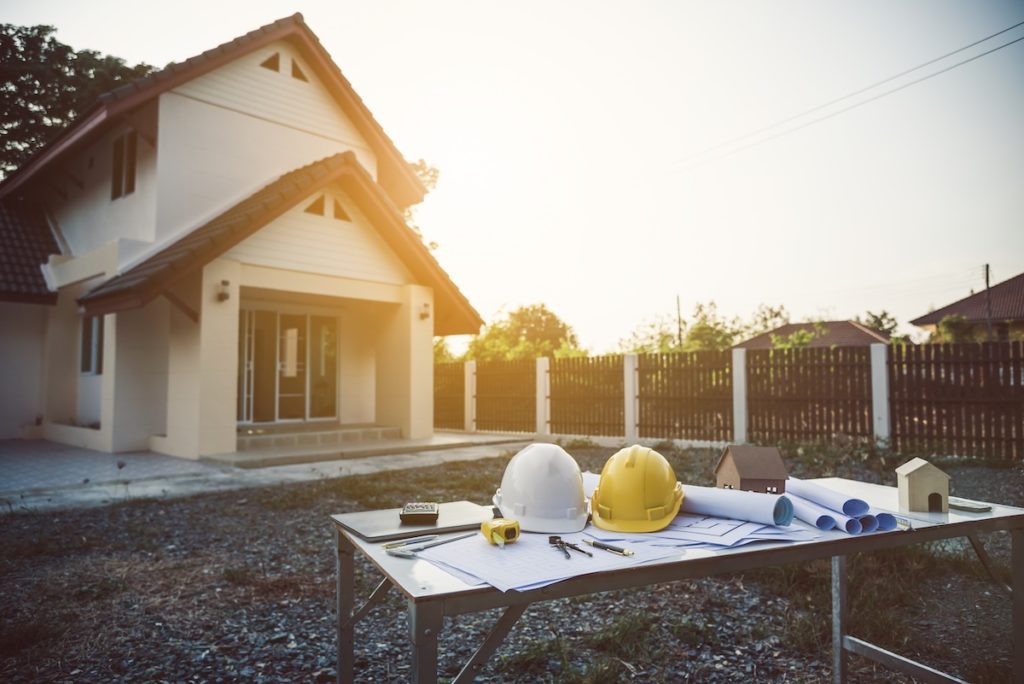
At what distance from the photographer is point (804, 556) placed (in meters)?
1.78

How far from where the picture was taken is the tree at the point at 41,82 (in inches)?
572

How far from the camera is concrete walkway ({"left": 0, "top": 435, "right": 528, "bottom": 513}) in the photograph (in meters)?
6.47

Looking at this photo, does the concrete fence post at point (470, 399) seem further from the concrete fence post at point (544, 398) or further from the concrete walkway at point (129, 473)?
the concrete walkway at point (129, 473)

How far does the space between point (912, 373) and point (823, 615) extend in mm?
7716

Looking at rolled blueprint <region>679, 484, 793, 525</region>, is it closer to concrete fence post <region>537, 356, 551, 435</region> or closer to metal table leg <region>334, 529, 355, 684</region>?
metal table leg <region>334, 529, 355, 684</region>

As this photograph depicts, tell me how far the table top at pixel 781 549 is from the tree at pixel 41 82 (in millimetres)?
17385

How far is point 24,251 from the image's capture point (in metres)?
12.5

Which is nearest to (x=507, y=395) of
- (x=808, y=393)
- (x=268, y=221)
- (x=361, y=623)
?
(x=808, y=393)

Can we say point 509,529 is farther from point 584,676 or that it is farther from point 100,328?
point 100,328

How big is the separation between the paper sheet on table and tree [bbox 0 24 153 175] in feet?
57.0

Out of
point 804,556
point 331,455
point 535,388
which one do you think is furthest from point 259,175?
point 804,556

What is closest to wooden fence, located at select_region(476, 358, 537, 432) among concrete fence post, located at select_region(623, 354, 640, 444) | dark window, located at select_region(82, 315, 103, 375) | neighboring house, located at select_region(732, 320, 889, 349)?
concrete fence post, located at select_region(623, 354, 640, 444)

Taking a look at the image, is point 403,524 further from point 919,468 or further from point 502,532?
A: point 919,468

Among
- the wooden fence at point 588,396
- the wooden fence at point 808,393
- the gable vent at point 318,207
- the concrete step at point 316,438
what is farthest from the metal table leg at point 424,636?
the wooden fence at point 588,396
